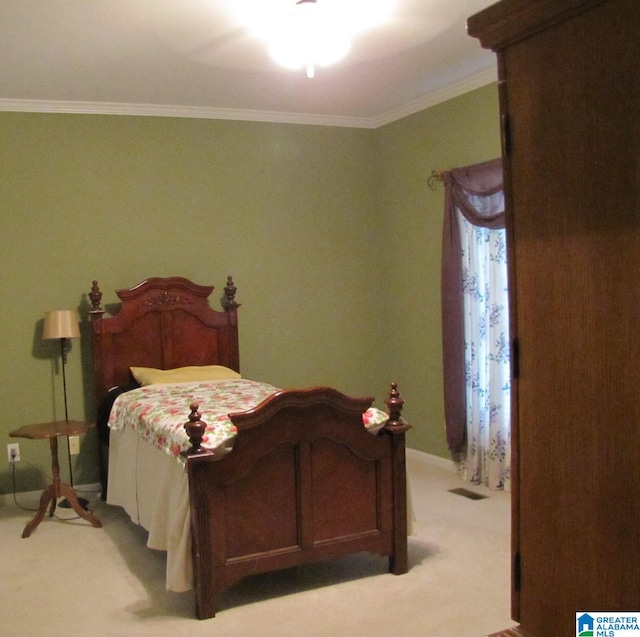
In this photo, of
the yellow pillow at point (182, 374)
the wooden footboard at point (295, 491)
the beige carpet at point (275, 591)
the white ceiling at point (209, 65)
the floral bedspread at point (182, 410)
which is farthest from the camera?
the yellow pillow at point (182, 374)

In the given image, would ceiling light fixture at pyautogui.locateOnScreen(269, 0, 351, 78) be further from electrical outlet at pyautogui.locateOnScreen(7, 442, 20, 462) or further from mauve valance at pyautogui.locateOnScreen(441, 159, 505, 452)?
electrical outlet at pyautogui.locateOnScreen(7, 442, 20, 462)

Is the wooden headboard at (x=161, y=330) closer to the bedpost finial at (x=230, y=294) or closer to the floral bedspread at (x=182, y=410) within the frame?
the bedpost finial at (x=230, y=294)

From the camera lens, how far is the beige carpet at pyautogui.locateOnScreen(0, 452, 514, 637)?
278cm

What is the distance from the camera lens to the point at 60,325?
170 inches

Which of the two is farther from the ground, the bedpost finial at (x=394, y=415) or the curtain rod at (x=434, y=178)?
the curtain rod at (x=434, y=178)

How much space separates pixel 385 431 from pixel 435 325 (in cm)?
191

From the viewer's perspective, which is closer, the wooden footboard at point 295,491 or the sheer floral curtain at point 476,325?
the wooden footboard at point 295,491

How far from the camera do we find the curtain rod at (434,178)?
485cm

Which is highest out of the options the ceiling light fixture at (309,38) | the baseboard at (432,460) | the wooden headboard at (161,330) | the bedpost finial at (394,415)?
the ceiling light fixture at (309,38)

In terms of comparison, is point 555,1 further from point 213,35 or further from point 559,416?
point 213,35

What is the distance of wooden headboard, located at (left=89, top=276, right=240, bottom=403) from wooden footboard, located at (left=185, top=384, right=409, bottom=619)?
6.23ft

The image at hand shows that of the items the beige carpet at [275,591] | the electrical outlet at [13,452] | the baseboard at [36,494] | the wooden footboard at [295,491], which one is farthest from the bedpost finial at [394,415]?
the electrical outlet at [13,452]

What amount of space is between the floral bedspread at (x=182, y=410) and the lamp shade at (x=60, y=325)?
1.64 ft

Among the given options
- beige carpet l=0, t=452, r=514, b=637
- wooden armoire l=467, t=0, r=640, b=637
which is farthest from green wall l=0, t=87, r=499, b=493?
wooden armoire l=467, t=0, r=640, b=637
